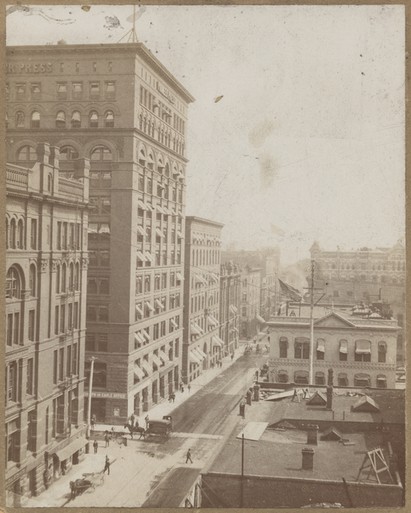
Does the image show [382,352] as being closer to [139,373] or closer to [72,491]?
[139,373]

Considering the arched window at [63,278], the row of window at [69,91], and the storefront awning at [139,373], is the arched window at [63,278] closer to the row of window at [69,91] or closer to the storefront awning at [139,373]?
Answer: the storefront awning at [139,373]

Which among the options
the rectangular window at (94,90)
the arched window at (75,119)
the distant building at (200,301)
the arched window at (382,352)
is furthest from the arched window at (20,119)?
the arched window at (382,352)

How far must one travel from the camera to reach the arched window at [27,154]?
50.5 ft

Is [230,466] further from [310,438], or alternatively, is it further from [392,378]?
[392,378]

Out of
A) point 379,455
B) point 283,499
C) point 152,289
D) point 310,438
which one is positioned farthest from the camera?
point 152,289

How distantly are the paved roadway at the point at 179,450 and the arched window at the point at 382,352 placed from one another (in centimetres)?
389

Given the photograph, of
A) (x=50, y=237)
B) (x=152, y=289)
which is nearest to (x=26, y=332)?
(x=50, y=237)

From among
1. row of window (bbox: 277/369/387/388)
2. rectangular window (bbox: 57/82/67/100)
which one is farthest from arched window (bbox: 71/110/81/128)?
row of window (bbox: 277/369/387/388)

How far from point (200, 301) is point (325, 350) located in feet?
14.9

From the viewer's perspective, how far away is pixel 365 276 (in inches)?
647

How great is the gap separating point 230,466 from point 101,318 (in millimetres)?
6002

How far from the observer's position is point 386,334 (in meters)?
17.4

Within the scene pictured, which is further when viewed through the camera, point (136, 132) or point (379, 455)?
point (136, 132)

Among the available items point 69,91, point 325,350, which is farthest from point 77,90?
point 325,350
